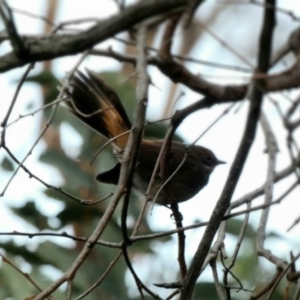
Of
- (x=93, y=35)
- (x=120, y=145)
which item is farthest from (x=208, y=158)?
(x=93, y=35)

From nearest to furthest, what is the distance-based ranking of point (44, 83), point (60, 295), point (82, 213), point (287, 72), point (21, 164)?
point (287, 72)
point (21, 164)
point (60, 295)
point (82, 213)
point (44, 83)

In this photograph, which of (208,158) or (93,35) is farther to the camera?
(208,158)

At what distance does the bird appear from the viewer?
4551 millimetres

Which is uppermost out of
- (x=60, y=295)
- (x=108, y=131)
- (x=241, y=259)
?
(x=108, y=131)

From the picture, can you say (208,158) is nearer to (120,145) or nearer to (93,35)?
(120,145)

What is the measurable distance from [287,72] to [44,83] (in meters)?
3.57

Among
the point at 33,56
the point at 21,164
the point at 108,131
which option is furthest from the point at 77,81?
the point at 33,56

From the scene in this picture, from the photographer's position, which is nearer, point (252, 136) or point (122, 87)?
point (252, 136)

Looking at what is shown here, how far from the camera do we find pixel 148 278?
545 centimetres

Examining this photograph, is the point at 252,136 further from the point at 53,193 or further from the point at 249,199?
the point at 53,193

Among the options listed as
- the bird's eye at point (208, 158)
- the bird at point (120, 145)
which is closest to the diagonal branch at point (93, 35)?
the bird at point (120, 145)

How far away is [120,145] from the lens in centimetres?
489

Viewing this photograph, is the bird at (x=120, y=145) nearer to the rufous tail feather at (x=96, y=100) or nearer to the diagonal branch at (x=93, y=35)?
the rufous tail feather at (x=96, y=100)

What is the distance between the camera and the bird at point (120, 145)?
4.55 meters
